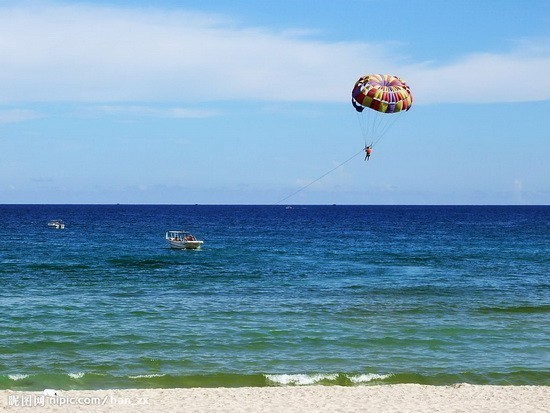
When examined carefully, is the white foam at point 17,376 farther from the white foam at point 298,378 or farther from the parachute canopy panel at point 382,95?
the parachute canopy panel at point 382,95

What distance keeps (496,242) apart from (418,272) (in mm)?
39507

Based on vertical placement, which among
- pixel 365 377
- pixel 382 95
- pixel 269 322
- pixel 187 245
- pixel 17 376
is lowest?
pixel 17 376

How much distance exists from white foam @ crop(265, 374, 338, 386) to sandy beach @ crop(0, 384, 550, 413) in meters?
1.04

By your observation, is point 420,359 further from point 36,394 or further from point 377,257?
point 377,257

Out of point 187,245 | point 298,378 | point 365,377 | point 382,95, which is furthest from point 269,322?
point 187,245

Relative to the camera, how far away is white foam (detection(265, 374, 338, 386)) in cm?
2289

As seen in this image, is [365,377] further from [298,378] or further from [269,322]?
[269,322]

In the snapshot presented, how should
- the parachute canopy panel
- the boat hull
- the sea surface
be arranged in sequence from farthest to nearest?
the boat hull < the parachute canopy panel < the sea surface

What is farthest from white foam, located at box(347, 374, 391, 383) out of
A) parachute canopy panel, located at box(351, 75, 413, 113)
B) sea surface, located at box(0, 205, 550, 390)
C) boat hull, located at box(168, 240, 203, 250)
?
boat hull, located at box(168, 240, 203, 250)

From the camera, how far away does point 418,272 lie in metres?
54.8

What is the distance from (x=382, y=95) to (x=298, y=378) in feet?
50.0

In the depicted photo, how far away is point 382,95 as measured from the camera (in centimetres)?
3309

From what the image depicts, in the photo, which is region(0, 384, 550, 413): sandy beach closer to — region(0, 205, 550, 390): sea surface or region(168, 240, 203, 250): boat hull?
region(0, 205, 550, 390): sea surface

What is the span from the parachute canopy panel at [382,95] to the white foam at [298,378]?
47.4 feet
